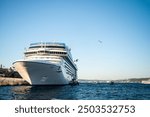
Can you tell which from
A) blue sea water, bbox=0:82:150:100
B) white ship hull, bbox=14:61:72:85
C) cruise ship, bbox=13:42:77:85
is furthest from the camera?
cruise ship, bbox=13:42:77:85

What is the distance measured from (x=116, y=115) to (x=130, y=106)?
93cm

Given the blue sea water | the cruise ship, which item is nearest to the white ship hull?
the cruise ship

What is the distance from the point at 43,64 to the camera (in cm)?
3562

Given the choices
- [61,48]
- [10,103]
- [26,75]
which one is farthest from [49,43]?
[10,103]

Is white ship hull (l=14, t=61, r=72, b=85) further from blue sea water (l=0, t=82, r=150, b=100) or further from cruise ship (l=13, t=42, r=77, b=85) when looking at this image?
blue sea water (l=0, t=82, r=150, b=100)

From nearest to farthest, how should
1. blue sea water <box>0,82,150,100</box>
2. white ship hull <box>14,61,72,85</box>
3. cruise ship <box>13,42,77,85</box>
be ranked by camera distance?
1. blue sea water <box>0,82,150,100</box>
2. white ship hull <box>14,61,72,85</box>
3. cruise ship <box>13,42,77,85</box>

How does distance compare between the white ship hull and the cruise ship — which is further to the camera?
the cruise ship

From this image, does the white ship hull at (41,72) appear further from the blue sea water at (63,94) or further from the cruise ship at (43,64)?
the blue sea water at (63,94)

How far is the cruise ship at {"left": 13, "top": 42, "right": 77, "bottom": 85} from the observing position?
36.1 meters

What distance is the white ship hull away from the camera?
35.8 m

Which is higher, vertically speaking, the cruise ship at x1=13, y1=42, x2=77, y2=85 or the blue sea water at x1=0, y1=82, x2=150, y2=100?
the cruise ship at x1=13, y1=42, x2=77, y2=85

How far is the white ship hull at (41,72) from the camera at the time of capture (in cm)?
3585

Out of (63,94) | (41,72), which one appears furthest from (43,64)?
(63,94)

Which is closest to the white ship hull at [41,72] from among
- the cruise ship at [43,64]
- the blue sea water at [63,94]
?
the cruise ship at [43,64]
